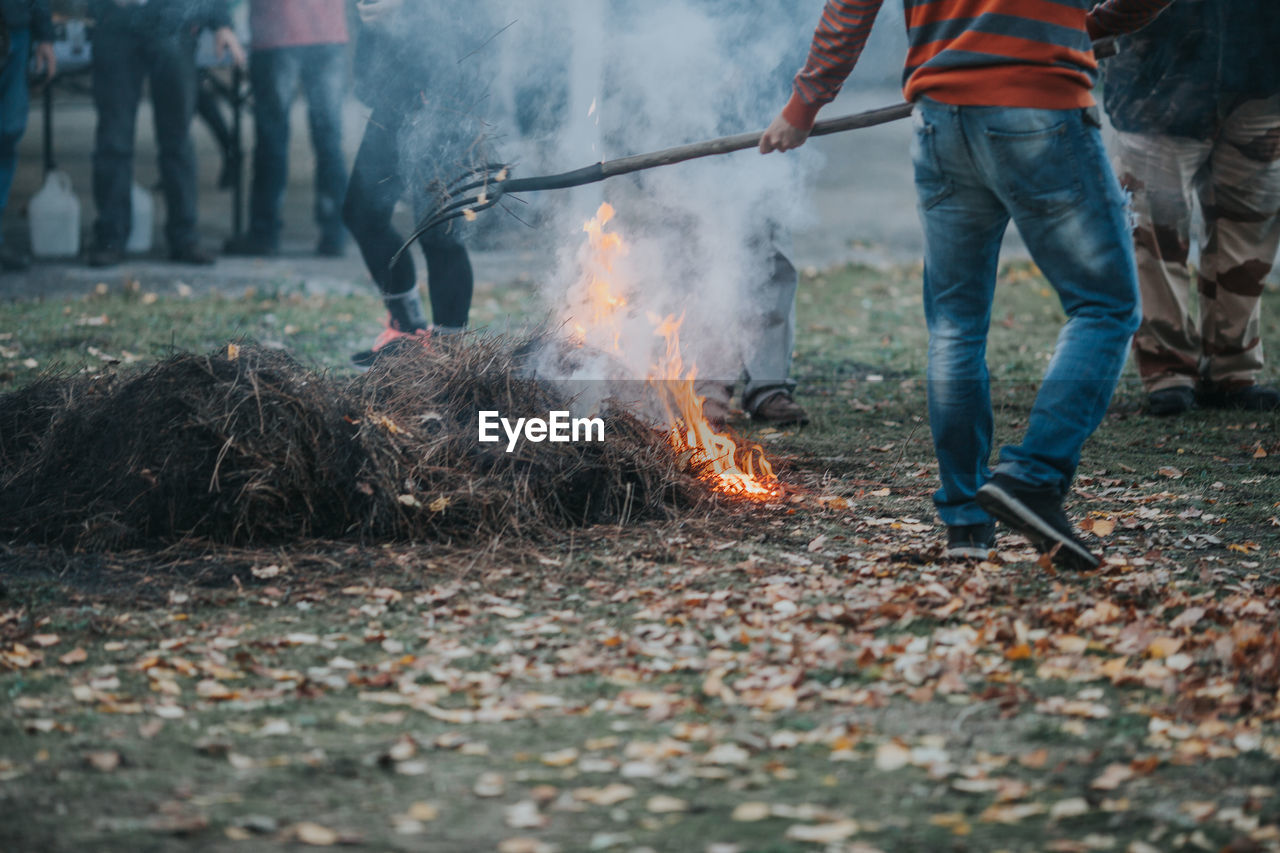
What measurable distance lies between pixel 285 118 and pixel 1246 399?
752 centimetres

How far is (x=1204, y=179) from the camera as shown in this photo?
672 centimetres

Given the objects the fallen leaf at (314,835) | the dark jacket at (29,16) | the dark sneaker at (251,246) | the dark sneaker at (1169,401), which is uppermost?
the dark jacket at (29,16)

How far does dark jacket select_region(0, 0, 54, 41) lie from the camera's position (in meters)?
8.73

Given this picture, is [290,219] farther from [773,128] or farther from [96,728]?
[96,728]

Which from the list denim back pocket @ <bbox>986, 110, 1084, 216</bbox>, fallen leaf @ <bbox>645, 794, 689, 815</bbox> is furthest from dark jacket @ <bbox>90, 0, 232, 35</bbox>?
fallen leaf @ <bbox>645, 794, 689, 815</bbox>

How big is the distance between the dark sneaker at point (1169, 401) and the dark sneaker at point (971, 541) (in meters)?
2.77

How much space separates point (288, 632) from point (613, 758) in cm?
116

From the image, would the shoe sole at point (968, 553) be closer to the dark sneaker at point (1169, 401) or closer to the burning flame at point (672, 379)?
the burning flame at point (672, 379)

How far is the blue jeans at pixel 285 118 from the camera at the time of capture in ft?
34.7

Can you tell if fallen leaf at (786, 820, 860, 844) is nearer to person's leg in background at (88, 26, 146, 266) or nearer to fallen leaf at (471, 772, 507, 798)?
fallen leaf at (471, 772, 507, 798)

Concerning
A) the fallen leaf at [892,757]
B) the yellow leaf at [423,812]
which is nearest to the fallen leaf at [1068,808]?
the fallen leaf at [892,757]

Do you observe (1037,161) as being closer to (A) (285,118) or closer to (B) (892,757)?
(B) (892,757)

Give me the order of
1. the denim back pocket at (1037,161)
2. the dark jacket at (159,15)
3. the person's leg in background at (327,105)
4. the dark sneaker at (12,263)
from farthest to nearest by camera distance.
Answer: the person's leg in background at (327,105), the dark sneaker at (12,263), the dark jacket at (159,15), the denim back pocket at (1037,161)

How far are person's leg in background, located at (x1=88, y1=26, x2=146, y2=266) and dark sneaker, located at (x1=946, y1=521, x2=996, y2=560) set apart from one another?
794 cm
